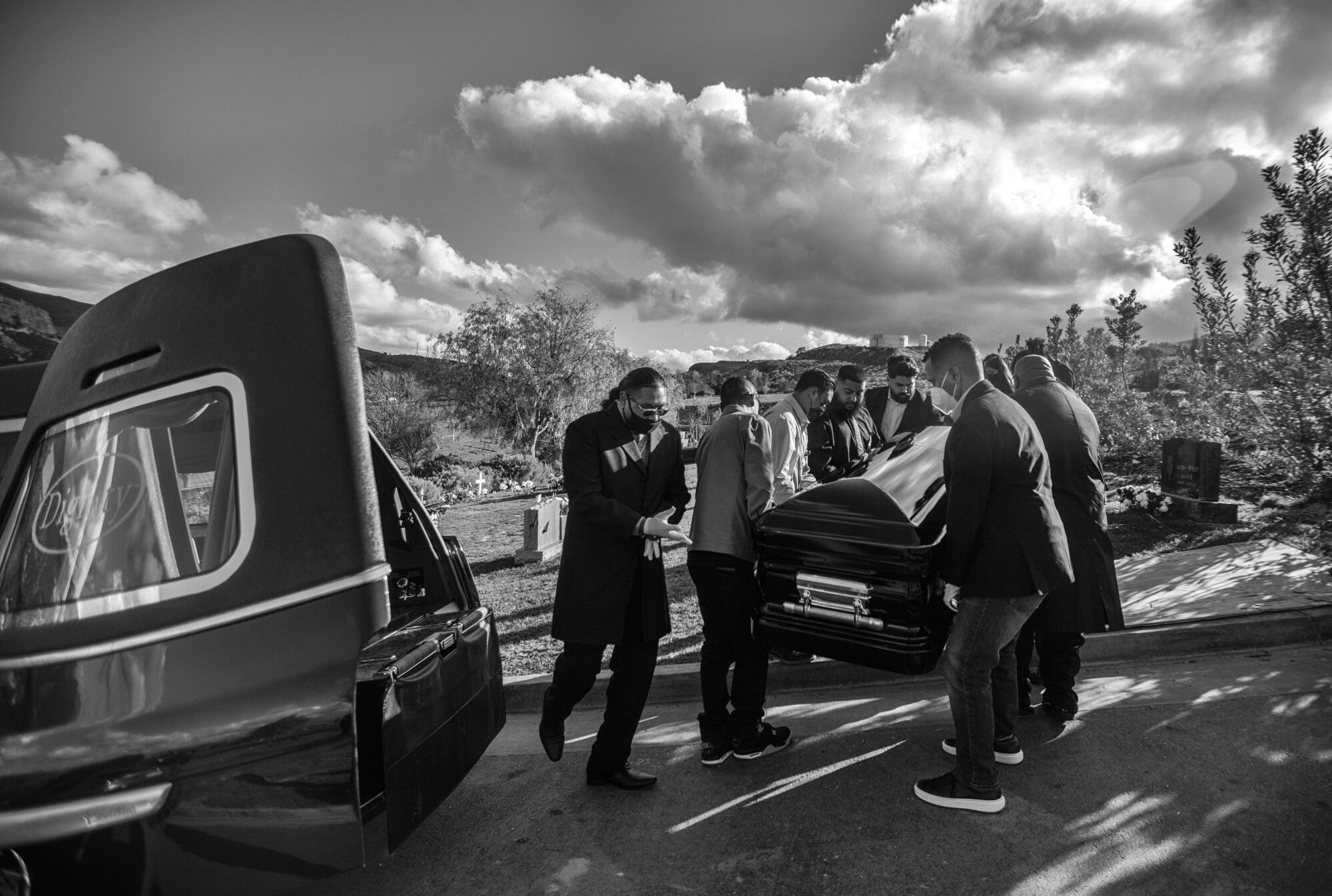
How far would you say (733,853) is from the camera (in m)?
2.62

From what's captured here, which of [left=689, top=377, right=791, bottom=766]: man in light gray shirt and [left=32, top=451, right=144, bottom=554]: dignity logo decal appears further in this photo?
[left=689, top=377, right=791, bottom=766]: man in light gray shirt

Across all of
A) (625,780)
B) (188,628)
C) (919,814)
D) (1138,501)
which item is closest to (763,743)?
(625,780)

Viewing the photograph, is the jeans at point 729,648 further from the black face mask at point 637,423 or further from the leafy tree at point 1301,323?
the leafy tree at point 1301,323

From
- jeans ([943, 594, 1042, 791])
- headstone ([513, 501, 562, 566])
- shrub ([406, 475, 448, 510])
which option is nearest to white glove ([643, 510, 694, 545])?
jeans ([943, 594, 1042, 791])

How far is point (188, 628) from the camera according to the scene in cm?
153

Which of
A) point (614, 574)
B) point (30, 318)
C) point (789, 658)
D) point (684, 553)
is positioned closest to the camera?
point (614, 574)

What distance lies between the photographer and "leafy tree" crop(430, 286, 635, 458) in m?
32.6

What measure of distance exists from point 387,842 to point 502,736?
6.49 ft

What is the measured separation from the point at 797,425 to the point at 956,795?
2477mm

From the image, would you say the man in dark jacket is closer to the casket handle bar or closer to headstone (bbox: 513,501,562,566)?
the casket handle bar

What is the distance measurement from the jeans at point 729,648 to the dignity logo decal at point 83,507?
222cm

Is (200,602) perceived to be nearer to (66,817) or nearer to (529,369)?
(66,817)

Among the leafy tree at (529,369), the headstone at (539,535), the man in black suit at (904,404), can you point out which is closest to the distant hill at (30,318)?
the leafy tree at (529,369)

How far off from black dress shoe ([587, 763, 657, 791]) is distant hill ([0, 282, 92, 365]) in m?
107
